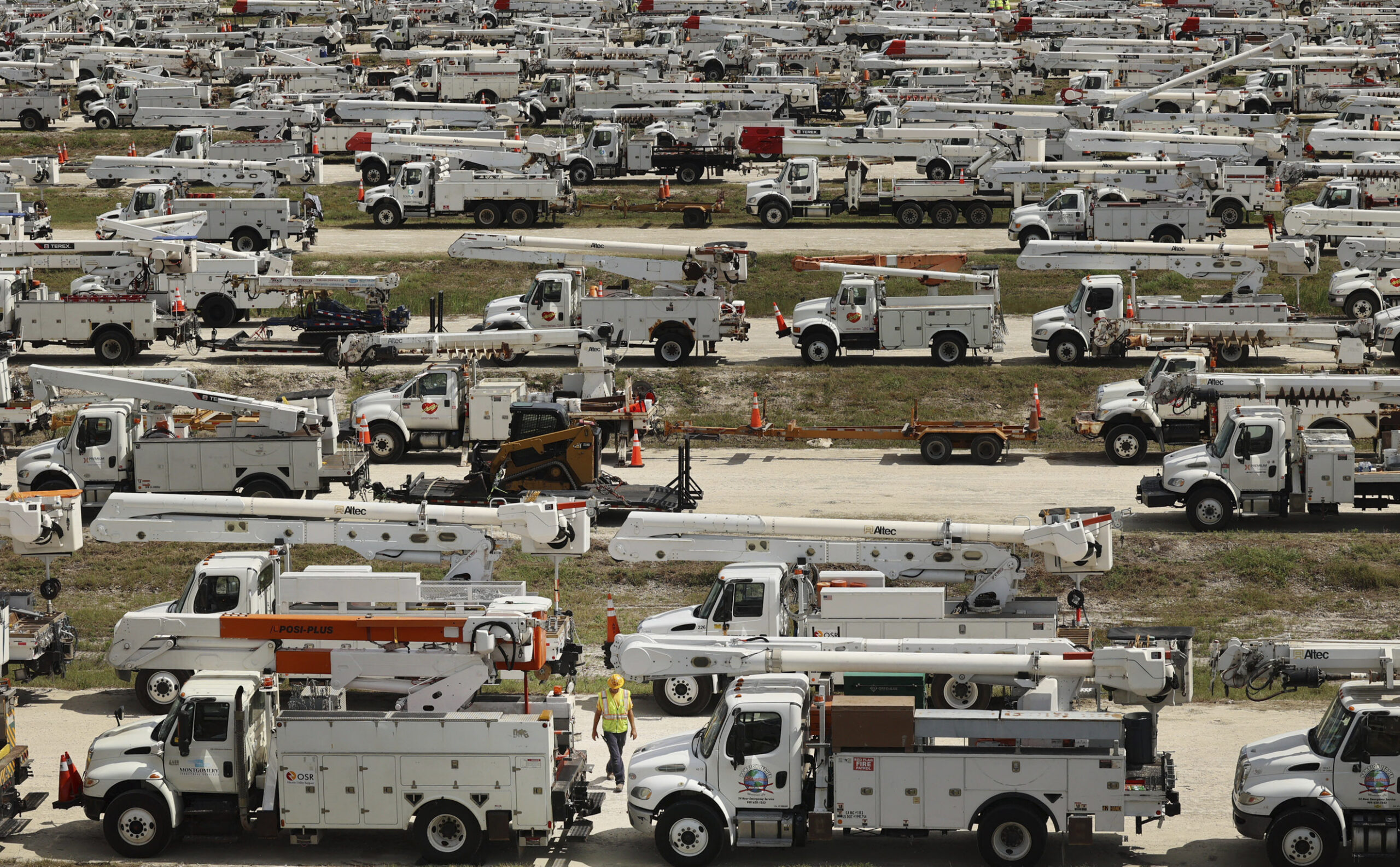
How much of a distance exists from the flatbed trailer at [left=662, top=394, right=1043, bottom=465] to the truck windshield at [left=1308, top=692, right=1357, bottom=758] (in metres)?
17.8

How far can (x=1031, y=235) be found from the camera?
179 ft

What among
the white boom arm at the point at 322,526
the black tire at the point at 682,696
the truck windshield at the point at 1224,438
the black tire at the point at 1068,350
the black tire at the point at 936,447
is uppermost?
the black tire at the point at 1068,350

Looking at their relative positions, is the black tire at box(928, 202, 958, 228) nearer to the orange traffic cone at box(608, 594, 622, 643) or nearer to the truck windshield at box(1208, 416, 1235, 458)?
the truck windshield at box(1208, 416, 1235, 458)

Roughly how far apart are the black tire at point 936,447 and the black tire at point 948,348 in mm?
6627

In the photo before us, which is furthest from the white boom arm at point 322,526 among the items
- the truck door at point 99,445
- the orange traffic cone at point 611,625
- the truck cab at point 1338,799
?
the truck cab at point 1338,799

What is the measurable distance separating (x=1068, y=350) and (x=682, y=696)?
21.7 meters

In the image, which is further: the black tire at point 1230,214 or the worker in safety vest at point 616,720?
the black tire at point 1230,214

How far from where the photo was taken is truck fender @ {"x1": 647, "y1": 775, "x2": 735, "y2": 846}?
19.6 metres

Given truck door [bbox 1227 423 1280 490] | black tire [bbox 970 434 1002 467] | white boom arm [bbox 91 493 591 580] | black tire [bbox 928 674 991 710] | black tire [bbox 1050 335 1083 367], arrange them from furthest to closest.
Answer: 1. black tire [bbox 1050 335 1083 367]
2. black tire [bbox 970 434 1002 467]
3. truck door [bbox 1227 423 1280 490]
4. white boom arm [bbox 91 493 591 580]
5. black tire [bbox 928 674 991 710]

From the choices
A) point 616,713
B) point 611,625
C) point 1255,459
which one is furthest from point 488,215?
point 616,713

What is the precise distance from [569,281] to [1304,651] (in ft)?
88.9

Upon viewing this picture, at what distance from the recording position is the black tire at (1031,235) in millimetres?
54438

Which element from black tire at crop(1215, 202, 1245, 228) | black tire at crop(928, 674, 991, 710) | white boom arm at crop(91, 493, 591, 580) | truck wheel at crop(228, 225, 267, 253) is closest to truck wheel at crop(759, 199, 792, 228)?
black tire at crop(1215, 202, 1245, 228)

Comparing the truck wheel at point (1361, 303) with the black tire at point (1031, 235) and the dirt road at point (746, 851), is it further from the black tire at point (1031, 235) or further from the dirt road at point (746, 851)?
the dirt road at point (746, 851)
